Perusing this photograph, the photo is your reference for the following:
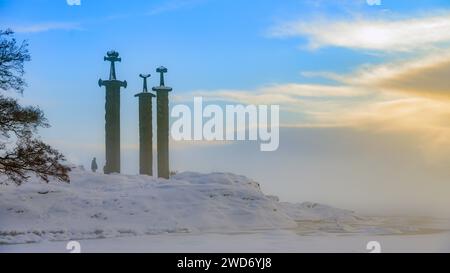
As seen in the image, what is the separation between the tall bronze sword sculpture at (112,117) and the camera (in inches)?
1403

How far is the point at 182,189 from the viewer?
A: 28.2 metres

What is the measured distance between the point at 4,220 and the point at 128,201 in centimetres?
529

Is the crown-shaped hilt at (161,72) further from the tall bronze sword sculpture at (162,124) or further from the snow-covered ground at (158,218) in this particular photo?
the snow-covered ground at (158,218)

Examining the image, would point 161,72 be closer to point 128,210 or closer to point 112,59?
point 112,59

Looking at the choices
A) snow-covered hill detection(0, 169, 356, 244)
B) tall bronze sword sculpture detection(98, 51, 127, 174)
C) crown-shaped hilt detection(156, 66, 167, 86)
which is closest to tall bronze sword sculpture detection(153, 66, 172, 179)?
crown-shaped hilt detection(156, 66, 167, 86)

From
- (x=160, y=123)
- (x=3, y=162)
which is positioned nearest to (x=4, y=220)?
(x=3, y=162)

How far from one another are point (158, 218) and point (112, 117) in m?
13.1

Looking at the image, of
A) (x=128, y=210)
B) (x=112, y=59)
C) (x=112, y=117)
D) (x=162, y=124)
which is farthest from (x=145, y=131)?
(x=128, y=210)

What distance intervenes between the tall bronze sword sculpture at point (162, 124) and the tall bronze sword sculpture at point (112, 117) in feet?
7.69

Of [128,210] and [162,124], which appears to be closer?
[128,210]

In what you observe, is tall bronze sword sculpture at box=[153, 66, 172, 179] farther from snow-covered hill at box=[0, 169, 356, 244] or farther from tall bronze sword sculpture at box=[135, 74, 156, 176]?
snow-covered hill at box=[0, 169, 356, 244]

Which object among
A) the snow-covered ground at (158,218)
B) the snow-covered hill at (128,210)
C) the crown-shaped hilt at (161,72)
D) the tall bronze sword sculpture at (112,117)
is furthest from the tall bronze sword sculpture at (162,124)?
the snow-covered hill at (128,210)

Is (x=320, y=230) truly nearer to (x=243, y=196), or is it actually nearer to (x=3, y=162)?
(x=243, y=196)

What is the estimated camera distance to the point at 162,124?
37500mm
